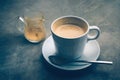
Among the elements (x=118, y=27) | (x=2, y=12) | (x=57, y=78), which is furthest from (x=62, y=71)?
(x=2, y=12)

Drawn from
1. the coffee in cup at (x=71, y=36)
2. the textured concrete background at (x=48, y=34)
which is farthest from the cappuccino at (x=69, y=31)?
the textured concrete background at (x=48, y=34)

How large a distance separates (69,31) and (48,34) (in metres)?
0.15

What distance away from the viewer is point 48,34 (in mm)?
849

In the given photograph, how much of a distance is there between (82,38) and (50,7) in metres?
0.35

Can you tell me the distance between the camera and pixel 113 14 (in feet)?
3.02

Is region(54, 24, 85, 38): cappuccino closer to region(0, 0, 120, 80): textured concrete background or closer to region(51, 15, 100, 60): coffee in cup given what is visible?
region(51, 15, 100, 60): coffee in cup

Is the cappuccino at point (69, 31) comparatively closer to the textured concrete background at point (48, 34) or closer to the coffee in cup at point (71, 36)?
the coffee in cup at point (71, 36)

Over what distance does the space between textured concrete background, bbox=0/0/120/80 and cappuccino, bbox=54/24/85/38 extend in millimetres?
111

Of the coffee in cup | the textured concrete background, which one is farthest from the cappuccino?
the textured concrete background

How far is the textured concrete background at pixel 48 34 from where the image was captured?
2.31ft

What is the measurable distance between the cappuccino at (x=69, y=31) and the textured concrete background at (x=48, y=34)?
0.36 ft

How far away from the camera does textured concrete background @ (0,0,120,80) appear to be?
704 mm

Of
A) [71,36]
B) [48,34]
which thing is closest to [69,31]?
[71,36]

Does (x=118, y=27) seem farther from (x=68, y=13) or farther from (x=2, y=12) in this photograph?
(x=2, y=12)
